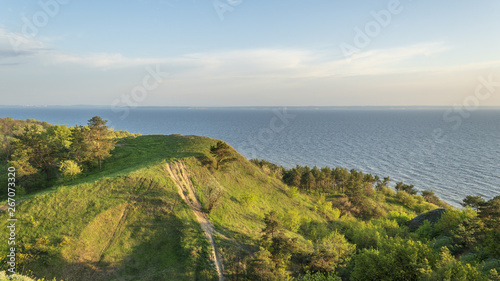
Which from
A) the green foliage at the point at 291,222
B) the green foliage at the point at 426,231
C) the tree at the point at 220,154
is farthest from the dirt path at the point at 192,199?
the green foliage at the point at 426,231

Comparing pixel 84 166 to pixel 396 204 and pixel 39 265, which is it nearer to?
pixel 39 265

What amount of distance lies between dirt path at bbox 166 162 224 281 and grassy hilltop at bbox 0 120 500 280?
28cm

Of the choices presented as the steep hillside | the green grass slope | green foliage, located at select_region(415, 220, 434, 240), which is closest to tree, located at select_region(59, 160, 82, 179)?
the steep hillside

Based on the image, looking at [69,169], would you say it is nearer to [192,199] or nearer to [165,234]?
[192,199]

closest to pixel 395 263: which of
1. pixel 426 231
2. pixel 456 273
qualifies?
pixel 456 273

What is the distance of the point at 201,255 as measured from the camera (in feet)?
99.1

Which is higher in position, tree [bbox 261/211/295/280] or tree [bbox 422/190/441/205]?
tree [bbox 261/211/295/280]

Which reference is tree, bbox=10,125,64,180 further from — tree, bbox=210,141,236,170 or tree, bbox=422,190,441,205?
tree, bbox=422,190,441,205

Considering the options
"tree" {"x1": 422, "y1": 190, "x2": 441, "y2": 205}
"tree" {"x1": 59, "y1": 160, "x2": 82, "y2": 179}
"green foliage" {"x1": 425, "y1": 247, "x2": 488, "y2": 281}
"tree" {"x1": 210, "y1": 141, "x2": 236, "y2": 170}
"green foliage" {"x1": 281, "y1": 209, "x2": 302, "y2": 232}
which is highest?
"tree" {"x1": 210, "y1": 141, "x2": 236, "y2": 170}

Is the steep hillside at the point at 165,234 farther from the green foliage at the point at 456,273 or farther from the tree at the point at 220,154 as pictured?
the tree at the point at 220,154

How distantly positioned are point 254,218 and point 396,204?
5964 cm

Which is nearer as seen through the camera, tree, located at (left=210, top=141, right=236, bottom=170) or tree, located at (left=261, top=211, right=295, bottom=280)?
tree, located at (left=261, top=211, right=295, bottom=280)

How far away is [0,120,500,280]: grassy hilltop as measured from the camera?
26047mm

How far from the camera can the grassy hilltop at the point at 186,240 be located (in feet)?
85.5
